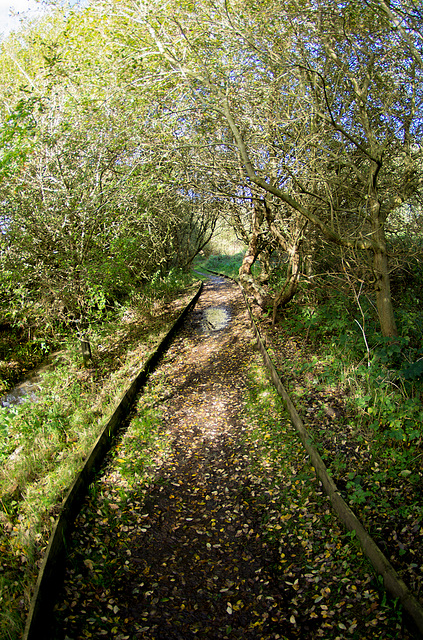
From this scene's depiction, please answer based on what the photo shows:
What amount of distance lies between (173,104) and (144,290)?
6968 millimetres

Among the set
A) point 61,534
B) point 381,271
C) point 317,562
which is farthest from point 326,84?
point 61,534

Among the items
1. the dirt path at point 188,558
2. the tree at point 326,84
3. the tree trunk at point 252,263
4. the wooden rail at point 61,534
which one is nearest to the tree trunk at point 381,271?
the tree at point 326,84

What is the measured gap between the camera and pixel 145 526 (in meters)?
4.05

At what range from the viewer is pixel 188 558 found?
367 cm

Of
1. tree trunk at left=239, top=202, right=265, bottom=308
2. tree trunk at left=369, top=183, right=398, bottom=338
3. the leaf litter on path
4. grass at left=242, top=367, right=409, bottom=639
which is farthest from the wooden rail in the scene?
tree trunk at left=239, top=202, right=265, bottom=308

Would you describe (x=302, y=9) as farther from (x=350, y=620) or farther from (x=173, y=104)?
(x=350, y=620)

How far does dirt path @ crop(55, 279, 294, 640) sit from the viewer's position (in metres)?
3.04

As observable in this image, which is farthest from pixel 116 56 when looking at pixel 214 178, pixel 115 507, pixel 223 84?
pixel 115 507

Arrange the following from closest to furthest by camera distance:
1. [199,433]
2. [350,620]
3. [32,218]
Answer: [350,620], [199,433], [32,218]

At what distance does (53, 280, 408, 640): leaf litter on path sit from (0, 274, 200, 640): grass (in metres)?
0.37

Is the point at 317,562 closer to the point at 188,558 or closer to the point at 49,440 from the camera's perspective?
the point at 188,558

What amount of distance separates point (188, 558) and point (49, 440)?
10.4ft

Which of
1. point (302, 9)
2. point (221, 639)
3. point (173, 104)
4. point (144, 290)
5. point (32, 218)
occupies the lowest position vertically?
point (221, 639)

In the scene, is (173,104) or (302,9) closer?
(302,9)
